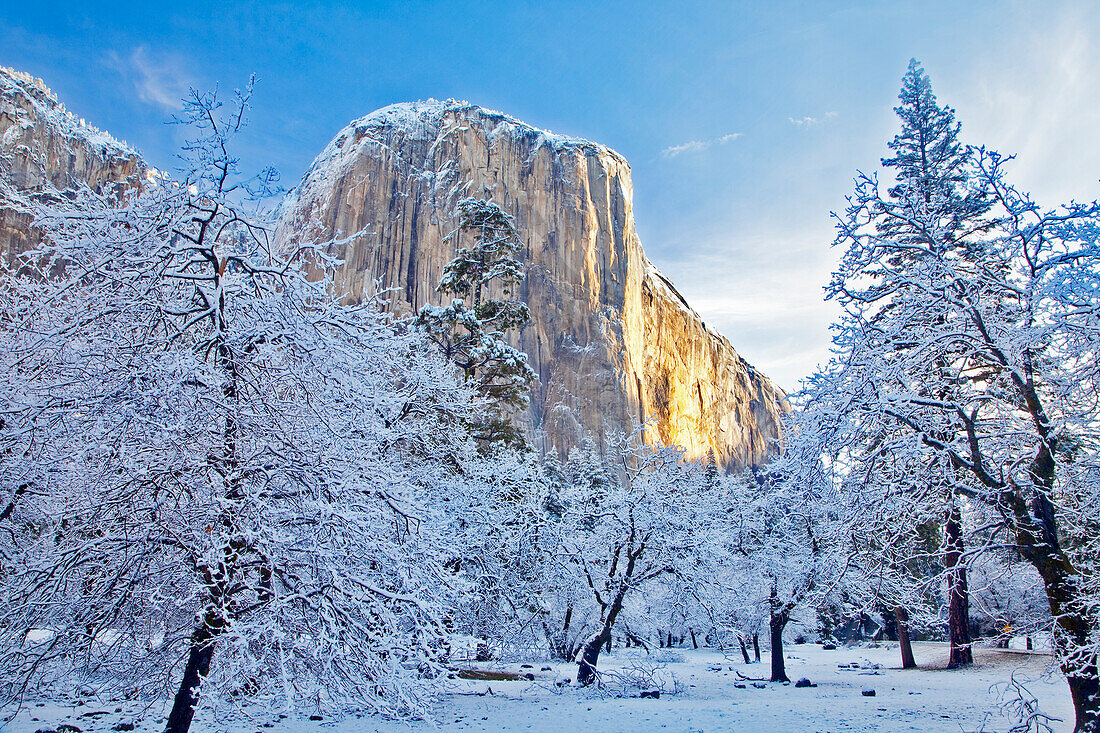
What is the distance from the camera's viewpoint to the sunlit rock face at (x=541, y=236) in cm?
6488

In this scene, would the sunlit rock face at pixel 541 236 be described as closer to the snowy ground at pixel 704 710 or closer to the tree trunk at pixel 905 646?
the tree trunk at pixel 905 646

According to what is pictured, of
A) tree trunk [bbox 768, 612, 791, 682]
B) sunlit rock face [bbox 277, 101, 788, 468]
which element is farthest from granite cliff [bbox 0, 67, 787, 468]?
tree trunk [bbox 768, 612, 791, 682]

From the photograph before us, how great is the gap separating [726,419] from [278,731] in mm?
90484

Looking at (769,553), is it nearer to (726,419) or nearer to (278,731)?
(278,731)

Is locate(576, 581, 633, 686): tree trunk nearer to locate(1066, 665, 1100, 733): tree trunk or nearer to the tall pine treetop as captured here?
locate(1066, 665, 1100, 733): tree trunk

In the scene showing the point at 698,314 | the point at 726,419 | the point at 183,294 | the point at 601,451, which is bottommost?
the point at 183,294

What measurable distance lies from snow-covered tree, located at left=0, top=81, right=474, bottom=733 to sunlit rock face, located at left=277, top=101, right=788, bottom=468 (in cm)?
5344

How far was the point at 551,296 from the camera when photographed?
6825 centimetres

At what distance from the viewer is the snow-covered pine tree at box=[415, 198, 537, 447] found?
19.1 metres

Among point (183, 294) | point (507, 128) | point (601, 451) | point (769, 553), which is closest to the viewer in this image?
point (183, 294)

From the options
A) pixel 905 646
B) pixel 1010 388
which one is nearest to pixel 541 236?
pixel 905 646

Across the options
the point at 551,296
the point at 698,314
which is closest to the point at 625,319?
the point at 551,296

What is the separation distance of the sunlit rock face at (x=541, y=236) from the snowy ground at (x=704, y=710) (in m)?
44.7

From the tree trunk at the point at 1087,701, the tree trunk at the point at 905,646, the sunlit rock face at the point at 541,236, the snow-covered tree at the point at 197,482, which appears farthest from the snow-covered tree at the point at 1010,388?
the sunlit rock face at the point at 541,236
